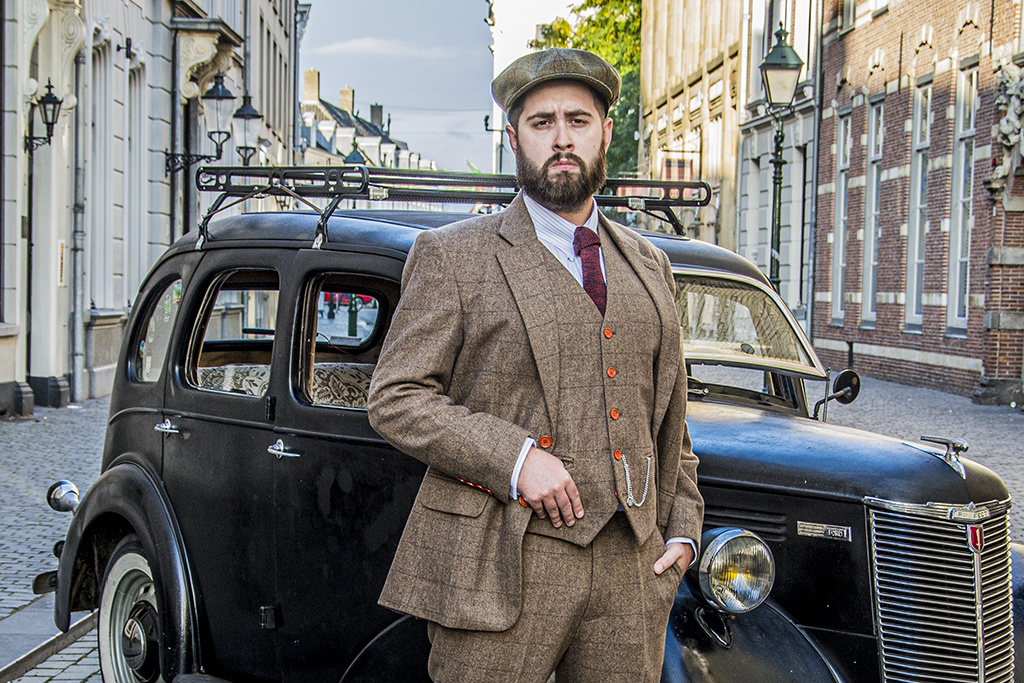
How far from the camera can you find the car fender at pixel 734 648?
3.11 m

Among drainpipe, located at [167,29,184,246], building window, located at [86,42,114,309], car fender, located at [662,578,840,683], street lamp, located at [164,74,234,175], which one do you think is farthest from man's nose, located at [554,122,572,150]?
drainpipe, located at [167,29,184,246]

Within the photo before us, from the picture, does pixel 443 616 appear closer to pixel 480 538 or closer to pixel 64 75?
pixel 480 538

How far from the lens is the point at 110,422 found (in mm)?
4664

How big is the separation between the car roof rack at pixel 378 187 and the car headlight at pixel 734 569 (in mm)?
1313

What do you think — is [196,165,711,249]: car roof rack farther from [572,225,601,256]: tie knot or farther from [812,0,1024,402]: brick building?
[812,0,1024,402]: brick building

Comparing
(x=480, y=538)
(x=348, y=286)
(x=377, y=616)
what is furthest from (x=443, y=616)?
(x=348, y=286)

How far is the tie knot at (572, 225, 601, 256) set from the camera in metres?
2.76

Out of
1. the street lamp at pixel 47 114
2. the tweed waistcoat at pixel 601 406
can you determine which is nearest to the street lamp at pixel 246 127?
the street lamp at pixel 47 114

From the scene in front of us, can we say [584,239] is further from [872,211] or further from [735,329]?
[872,211]

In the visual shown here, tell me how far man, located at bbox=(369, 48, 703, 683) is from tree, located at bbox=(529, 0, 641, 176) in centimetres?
4258

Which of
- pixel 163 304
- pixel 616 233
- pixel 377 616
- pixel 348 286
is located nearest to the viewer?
pixel 616 233

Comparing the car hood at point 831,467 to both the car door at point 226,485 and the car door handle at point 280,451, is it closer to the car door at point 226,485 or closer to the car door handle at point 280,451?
the car door handle at point 280,451

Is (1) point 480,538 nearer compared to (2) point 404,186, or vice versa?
(1) point 480,538

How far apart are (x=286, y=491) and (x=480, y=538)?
1.28m
